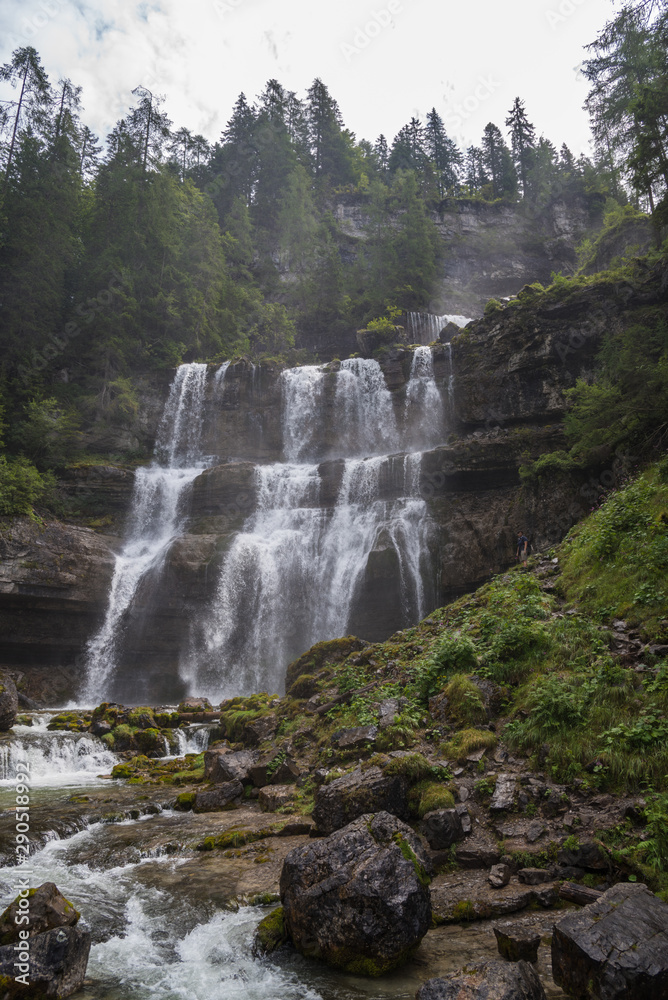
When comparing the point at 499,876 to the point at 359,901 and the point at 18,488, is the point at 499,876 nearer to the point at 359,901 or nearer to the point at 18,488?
the point at 359,901

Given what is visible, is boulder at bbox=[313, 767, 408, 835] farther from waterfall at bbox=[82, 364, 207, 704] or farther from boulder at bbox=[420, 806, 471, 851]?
waterfall at bbox=[82, 364, 207, 704]

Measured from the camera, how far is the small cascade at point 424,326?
3709 centimetres

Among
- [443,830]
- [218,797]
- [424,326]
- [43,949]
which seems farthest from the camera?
[424,326]

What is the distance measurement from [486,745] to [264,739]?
627cm

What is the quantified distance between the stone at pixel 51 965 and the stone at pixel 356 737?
4806 mm

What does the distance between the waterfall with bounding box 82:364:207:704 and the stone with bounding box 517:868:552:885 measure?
2125 centimetres

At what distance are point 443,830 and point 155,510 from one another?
80.2 ft

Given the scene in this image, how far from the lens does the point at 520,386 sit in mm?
25156

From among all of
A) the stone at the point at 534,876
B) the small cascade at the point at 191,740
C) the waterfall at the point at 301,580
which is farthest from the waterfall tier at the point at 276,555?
the stone at the point at 534,876

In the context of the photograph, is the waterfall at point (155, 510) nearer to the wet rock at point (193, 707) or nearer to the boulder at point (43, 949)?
the wet rock at point (193, 707)

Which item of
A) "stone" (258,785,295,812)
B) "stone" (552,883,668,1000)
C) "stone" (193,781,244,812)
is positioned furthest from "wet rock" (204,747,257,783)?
"stone" (552,883,668,1000)

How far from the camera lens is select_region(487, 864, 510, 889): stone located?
16.5ft

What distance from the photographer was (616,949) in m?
3.40

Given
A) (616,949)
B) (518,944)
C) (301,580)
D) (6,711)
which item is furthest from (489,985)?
(301,580)
